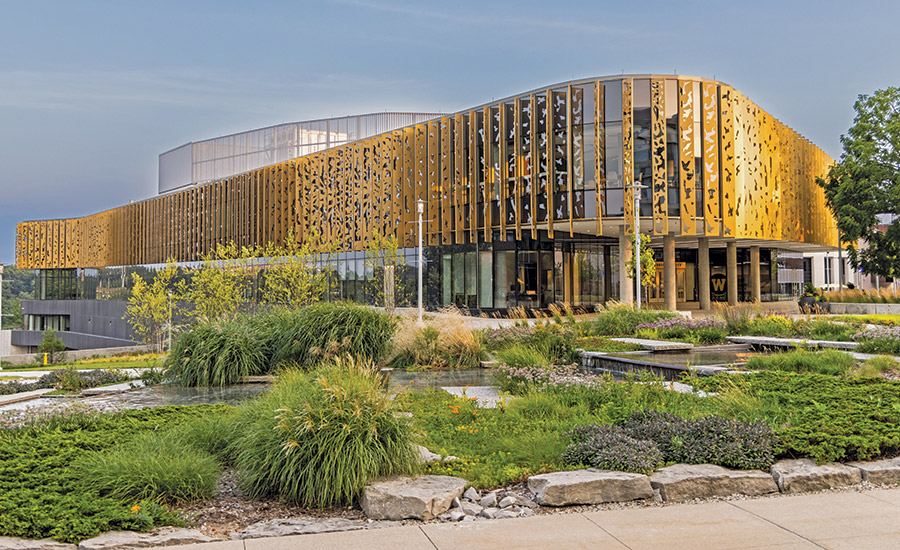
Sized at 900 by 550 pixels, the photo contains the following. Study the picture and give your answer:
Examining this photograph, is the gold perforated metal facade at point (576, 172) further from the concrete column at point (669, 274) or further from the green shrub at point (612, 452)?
the green shrub at point (612, 452)

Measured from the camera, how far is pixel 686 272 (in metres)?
48.8

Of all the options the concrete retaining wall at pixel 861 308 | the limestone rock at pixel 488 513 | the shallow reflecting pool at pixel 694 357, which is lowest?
the limestone rock at pixel 488 513

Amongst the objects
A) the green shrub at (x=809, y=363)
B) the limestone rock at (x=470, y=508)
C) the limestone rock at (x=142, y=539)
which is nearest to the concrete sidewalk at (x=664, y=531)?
the limestone rock at (x=142, y=539)

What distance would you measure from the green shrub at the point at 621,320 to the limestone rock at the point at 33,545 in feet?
57.2

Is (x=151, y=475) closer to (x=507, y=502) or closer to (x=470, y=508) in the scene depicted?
(x=470, y=508)

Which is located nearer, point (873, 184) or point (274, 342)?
point (274, 342)

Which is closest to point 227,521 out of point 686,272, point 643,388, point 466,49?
point 643,388

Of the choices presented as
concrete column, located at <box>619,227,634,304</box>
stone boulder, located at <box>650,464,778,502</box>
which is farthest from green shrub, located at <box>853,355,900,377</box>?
concrete column, located at <box>619,227,634,304</box>

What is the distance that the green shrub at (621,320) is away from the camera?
67.3ft

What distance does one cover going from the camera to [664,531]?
4.46m

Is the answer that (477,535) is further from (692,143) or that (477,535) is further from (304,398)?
(692,143)

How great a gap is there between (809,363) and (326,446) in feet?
32.7

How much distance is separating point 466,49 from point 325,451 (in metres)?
24.2

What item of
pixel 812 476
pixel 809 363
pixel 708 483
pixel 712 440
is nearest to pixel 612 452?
pixel 708 483
